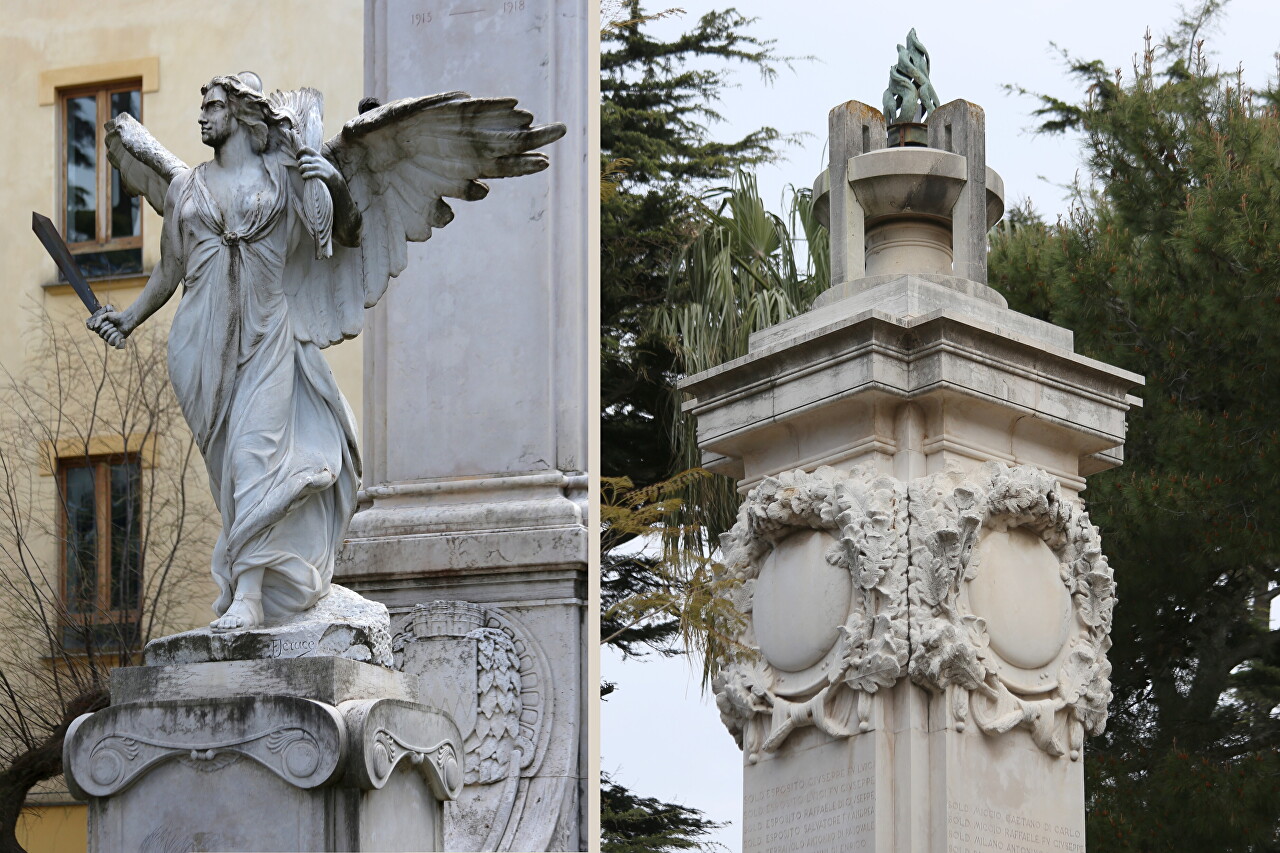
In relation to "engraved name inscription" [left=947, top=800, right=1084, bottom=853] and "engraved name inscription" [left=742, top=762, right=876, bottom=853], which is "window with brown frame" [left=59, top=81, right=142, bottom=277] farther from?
"engraved name inscription" [left=947, top=800, right=1084, bottom=853]

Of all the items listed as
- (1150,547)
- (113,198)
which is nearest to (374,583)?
(1150,547)

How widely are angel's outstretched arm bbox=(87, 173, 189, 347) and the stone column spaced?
3275mm

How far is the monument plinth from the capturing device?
7637 millimetres

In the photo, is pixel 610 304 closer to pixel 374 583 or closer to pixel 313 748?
Result: pixel 374 583

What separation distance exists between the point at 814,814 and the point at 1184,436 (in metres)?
5.36

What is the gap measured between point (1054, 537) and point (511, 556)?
274 centimetres

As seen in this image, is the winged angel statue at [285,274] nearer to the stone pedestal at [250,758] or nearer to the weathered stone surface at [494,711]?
the stone pedestal at [250,758]

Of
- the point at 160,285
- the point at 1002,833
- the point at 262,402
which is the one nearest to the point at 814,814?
the point at 1002,833

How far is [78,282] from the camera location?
7582mm

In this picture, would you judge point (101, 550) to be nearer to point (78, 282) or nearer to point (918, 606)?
point (78, 282)

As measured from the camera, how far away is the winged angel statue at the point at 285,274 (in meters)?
6.36

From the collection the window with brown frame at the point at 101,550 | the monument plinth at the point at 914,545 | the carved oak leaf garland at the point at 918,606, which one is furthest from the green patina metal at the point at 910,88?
the window with brown frame at the point at 101,550

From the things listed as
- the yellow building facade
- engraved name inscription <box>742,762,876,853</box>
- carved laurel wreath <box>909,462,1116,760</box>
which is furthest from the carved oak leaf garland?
the yellow building facade

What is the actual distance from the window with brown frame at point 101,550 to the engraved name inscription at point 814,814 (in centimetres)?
630
